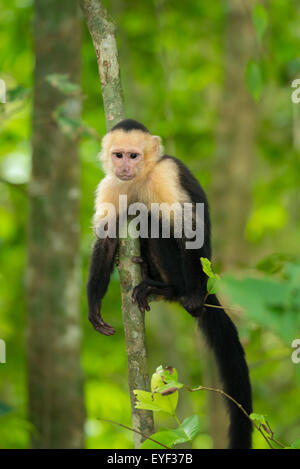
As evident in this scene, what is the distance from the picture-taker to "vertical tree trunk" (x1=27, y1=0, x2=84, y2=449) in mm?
3445

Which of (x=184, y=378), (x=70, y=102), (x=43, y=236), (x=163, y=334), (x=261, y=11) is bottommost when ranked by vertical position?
(x=184, y=378)

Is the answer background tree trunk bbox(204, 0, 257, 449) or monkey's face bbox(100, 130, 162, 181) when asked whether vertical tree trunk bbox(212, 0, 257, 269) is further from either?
monkey's face bbox(100, 130, 162, 181)

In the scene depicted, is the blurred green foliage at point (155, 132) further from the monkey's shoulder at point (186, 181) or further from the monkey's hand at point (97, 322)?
the monkey's hand at point (97, 322)

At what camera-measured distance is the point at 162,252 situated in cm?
292

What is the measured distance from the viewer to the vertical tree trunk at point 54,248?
3.45 metres

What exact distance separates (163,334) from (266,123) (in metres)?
2.84

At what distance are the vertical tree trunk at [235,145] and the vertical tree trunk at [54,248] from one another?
1643 mm

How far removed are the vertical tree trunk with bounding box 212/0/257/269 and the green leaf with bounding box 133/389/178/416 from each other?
3.23 m

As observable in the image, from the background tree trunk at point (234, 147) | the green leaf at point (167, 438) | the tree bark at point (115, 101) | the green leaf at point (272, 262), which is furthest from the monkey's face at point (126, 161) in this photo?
the background tree trunk at point (234, 147)

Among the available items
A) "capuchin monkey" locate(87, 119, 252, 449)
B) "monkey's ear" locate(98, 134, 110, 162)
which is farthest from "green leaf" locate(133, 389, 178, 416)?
"monkey's ear" locate(98, 134, 110, 162)

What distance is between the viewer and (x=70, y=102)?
3646 mm

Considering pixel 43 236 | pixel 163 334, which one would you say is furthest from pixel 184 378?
pixel 43 236

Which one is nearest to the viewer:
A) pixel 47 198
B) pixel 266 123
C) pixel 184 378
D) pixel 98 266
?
pixel 98 266

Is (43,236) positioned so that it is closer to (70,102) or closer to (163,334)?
(70,102)
